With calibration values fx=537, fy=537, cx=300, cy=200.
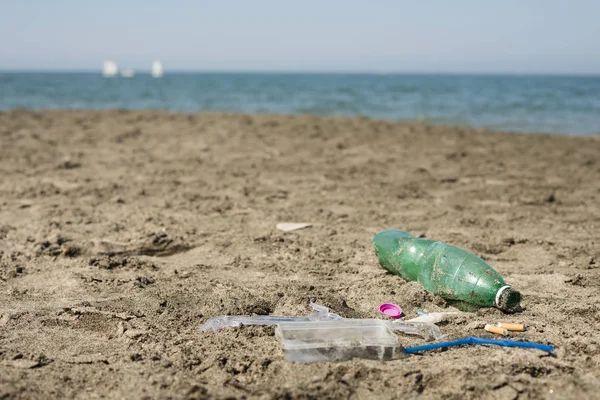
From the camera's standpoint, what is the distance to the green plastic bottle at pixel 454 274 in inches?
103

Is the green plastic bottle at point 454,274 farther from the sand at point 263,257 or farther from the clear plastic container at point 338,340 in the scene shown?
the clear plastic container at point 338,340

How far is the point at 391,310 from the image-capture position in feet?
8.70

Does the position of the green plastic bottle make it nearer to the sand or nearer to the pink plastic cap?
the sand

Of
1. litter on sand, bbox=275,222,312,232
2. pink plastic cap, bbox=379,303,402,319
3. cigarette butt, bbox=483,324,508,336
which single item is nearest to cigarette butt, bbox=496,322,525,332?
cigarette butt, bbox=483,324,508,336

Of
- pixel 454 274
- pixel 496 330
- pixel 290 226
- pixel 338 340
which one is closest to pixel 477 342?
pixel 496 330

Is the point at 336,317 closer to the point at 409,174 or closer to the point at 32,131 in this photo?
the point at 409,174

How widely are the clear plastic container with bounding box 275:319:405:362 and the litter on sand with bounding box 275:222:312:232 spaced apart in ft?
5.21

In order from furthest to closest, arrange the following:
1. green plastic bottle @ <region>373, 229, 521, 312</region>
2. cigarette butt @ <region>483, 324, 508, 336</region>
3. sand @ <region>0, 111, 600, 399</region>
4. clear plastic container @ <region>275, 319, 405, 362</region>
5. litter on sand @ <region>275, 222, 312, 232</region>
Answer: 1. litter on sand @ <region>275, 222, 312, 232</region>
2. green plastic bottle @ <region>373, 229, 521, 312</region>
3. cigarette butt @ <region>483, 324, 508, 336</region>
4. clear plastic container @ <region>275, 319, 405, 362</region>
5. sand @ <region>0, 111, 600, 399</region>

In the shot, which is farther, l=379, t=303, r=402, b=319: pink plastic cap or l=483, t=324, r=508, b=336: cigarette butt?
l=379, t=303, r=402, b=319: pink plastic cap

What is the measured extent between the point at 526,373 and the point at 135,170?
4.72 m

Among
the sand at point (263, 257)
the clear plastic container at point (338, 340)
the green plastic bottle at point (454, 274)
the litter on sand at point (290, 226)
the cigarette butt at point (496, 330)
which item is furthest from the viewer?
the litter on sand at point (290, 226)

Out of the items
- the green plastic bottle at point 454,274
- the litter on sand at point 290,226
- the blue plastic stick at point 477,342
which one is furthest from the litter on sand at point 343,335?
the litter on sand at point 290,226

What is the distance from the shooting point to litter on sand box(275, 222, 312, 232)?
13.0 ft

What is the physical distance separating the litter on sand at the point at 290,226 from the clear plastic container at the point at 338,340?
159cm
